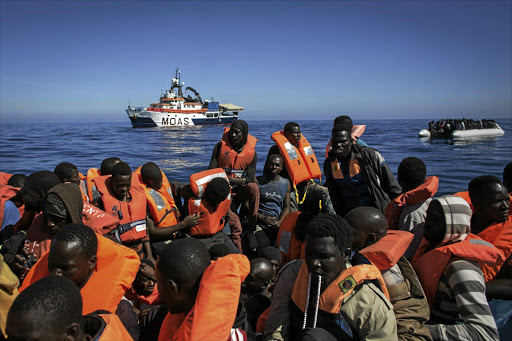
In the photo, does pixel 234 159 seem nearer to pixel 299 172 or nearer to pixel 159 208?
pixel 299 172

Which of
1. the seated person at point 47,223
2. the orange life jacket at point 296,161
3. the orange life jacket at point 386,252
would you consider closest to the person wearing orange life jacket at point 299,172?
the orange life jacket at point 296,161

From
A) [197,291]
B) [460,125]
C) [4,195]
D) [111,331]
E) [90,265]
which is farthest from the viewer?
[460,125]

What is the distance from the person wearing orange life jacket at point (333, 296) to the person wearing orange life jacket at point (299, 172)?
3399 millimetres

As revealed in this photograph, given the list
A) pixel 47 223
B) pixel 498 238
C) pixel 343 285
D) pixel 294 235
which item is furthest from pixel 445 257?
pixel 47 223

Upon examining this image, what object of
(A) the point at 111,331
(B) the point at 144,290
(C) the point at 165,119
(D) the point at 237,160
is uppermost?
(C) the point at 165,119

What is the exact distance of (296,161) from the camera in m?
5.78

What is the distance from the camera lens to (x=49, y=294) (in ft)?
5.19

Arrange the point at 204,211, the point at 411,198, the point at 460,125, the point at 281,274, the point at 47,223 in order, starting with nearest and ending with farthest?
1. the point at 281,274
2. the point at 47,223
3. the point at 411,198
4. the point at 204,211
5. the point at 460,125

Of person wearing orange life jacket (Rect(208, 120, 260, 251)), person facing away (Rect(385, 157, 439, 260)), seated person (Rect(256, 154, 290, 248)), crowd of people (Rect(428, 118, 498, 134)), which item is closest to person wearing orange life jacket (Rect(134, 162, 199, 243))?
person wearing orange life jacket (Rect(208, 120, 260, 251))

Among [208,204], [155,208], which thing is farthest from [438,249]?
[155,208]

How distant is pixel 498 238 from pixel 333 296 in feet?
5.99

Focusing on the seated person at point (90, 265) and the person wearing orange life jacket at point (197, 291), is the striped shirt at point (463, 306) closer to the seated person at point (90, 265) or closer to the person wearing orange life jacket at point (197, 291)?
the person wearing orange life jacket at point (197, 291)

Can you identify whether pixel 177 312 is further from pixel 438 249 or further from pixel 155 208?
pixel 155 208

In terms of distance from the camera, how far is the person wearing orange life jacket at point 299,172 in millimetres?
5656
